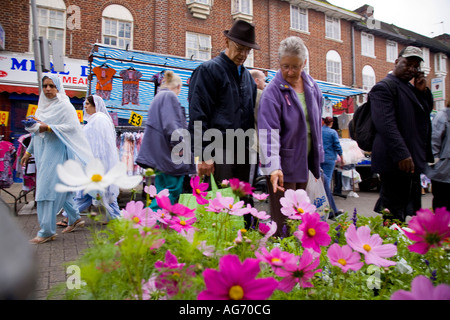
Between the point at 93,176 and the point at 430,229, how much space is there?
726mm

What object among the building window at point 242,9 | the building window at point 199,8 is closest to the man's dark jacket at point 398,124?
the building window at point 199,8

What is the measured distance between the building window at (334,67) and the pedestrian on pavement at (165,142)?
20.5 metres

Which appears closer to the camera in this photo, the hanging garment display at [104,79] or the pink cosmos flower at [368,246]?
the pink cosmos flower at [368,246]

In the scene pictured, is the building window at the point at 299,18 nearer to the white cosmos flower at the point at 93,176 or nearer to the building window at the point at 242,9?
the building window at the point at 242,9

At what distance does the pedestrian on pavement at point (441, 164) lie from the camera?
3668 mm

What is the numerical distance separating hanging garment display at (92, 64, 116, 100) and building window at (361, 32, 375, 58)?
20585 mm

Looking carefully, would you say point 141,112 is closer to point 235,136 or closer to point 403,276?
point 235,136

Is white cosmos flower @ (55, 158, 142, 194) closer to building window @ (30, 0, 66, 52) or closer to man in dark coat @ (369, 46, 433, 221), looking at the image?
man in dark coat @ (369, 46, 433, 221)

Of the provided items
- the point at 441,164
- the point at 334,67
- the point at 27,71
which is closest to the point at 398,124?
the point at 441,164

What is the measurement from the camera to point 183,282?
692mm

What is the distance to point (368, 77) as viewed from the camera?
2448 centimetres
